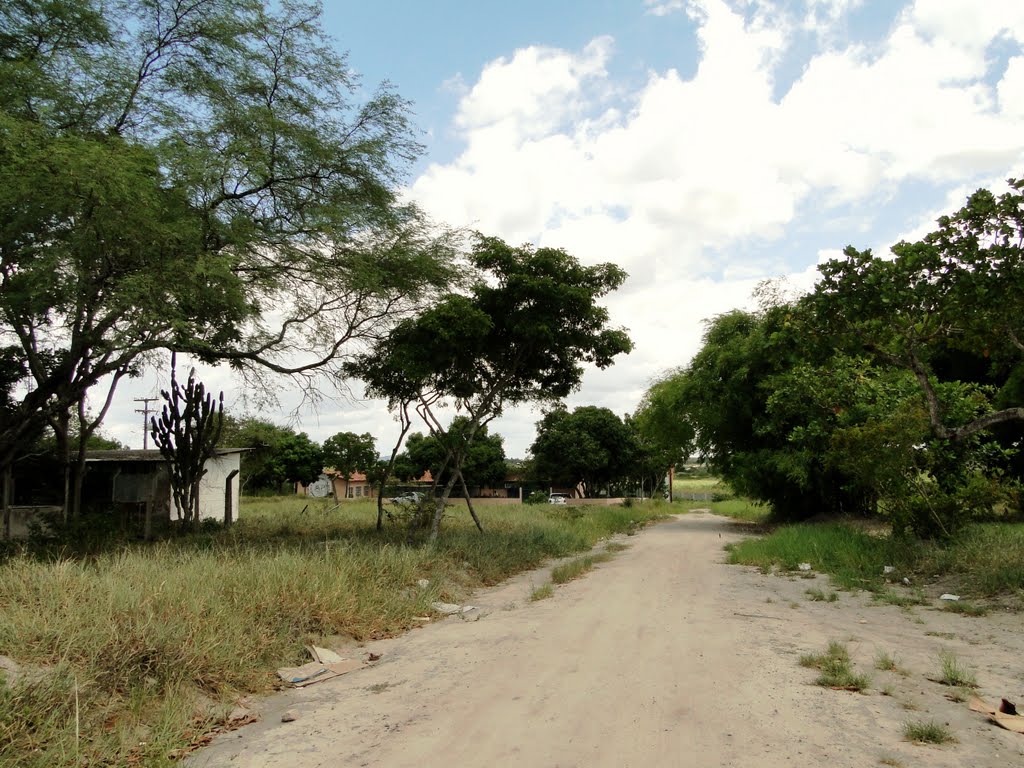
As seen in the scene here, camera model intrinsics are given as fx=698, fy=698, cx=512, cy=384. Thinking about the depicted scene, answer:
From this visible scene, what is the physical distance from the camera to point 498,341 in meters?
16.0

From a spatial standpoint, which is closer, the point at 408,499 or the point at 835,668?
the point at 835,668

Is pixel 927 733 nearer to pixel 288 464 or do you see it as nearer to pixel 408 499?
pixel 408 499

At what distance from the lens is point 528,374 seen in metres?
17.4

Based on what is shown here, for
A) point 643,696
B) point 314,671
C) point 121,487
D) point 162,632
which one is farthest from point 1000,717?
point 121,487

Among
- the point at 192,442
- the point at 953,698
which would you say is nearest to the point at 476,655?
the point at 953,698

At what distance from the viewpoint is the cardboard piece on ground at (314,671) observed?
258 inches

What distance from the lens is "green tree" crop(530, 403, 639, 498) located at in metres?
58.6

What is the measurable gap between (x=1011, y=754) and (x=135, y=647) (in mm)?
6282

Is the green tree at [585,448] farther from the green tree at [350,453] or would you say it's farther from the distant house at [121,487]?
the distant house at [121,487]

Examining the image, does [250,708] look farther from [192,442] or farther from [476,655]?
[192,442]

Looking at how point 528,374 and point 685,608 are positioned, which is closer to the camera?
point 685,608

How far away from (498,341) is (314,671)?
10077 millimetres

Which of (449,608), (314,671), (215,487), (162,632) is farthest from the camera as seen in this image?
(215,487)

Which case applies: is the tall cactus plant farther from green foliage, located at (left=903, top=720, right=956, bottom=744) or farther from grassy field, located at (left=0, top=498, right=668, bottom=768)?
green foliage, located at (left=903, top=720, right=956, bottom=744)
